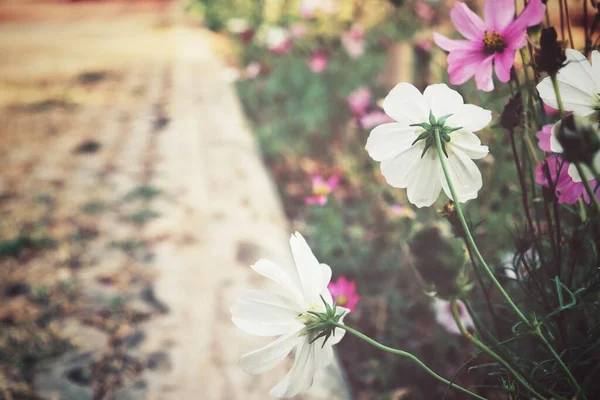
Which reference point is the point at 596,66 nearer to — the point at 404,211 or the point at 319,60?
the point at 404,211

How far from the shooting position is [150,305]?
139 cm

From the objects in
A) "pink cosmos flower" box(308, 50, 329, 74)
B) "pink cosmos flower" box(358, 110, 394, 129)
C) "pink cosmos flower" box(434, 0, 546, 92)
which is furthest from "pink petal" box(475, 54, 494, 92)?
"pink cosmos flower" box(308, 50, 329, 74)

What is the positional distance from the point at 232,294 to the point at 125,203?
0.84 metres

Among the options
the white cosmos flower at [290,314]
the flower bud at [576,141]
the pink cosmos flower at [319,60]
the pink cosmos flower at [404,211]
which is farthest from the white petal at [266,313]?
the pink cosmos flower at [319,60]

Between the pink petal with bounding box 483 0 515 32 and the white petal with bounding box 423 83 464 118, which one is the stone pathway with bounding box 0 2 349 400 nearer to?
the white petal with bounding box 423 83 464 118

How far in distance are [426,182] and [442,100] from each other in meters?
0.08

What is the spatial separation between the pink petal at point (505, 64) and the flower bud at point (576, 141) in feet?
0.55

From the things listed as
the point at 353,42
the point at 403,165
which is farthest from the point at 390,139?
the point at 353,42

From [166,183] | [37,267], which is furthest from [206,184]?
[37,267]

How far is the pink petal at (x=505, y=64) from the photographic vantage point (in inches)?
19.3

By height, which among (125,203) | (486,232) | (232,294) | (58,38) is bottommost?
(58,38)

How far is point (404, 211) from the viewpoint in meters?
1.15

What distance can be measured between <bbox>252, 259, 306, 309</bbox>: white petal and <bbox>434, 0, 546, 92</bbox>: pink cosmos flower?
0.27 metres

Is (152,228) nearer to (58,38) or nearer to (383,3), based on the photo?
(383,3)
